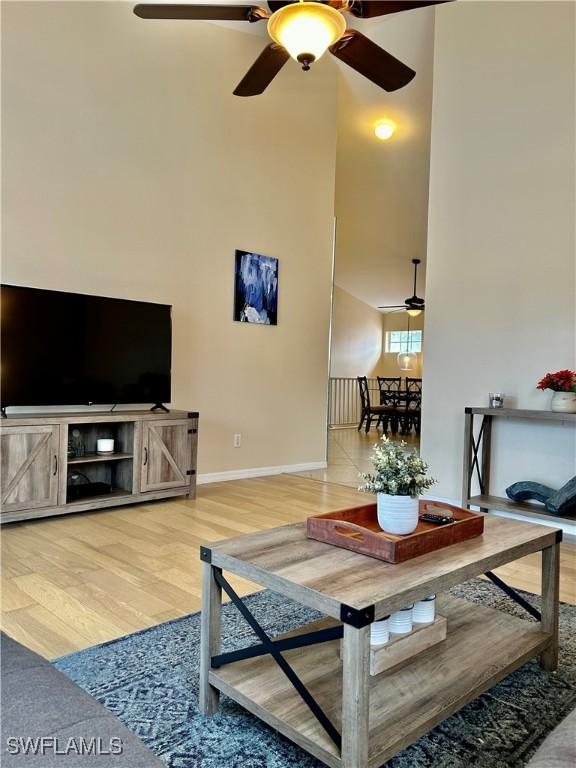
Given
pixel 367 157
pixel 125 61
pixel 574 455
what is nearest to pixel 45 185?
pixel 125 61

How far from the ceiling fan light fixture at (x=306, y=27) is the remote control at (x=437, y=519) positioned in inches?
78.4

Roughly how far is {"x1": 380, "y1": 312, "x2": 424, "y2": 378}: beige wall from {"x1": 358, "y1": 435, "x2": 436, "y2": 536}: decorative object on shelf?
11.1 meters

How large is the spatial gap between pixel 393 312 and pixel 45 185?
32.7ft

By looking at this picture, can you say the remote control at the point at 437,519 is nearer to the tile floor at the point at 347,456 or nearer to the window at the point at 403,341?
the tile floor at the point at 347,456

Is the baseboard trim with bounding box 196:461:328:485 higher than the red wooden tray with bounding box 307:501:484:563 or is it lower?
lower

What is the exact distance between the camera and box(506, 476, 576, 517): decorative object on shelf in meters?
3.30

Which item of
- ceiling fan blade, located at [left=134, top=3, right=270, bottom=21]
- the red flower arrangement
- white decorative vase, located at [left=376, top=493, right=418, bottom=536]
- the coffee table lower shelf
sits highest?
ceiling fan blade, located at [left=134, top=3, right=270, bottom=21]

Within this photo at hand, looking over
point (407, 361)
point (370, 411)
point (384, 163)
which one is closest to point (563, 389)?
point (384, 163)

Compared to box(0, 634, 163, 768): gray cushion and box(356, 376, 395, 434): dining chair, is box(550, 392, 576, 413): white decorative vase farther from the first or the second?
box(356, 376, 395, 434): dining chair

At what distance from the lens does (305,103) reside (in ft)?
18.0

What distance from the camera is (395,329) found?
1288cm

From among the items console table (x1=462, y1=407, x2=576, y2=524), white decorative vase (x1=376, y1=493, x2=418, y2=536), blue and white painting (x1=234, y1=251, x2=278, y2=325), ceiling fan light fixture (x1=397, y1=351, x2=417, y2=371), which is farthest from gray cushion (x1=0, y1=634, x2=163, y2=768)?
ceiling fan light fixture (x1=397, y1=351, x2=417, y2=371)

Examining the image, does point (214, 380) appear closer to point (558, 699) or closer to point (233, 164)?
point (233, 164)
